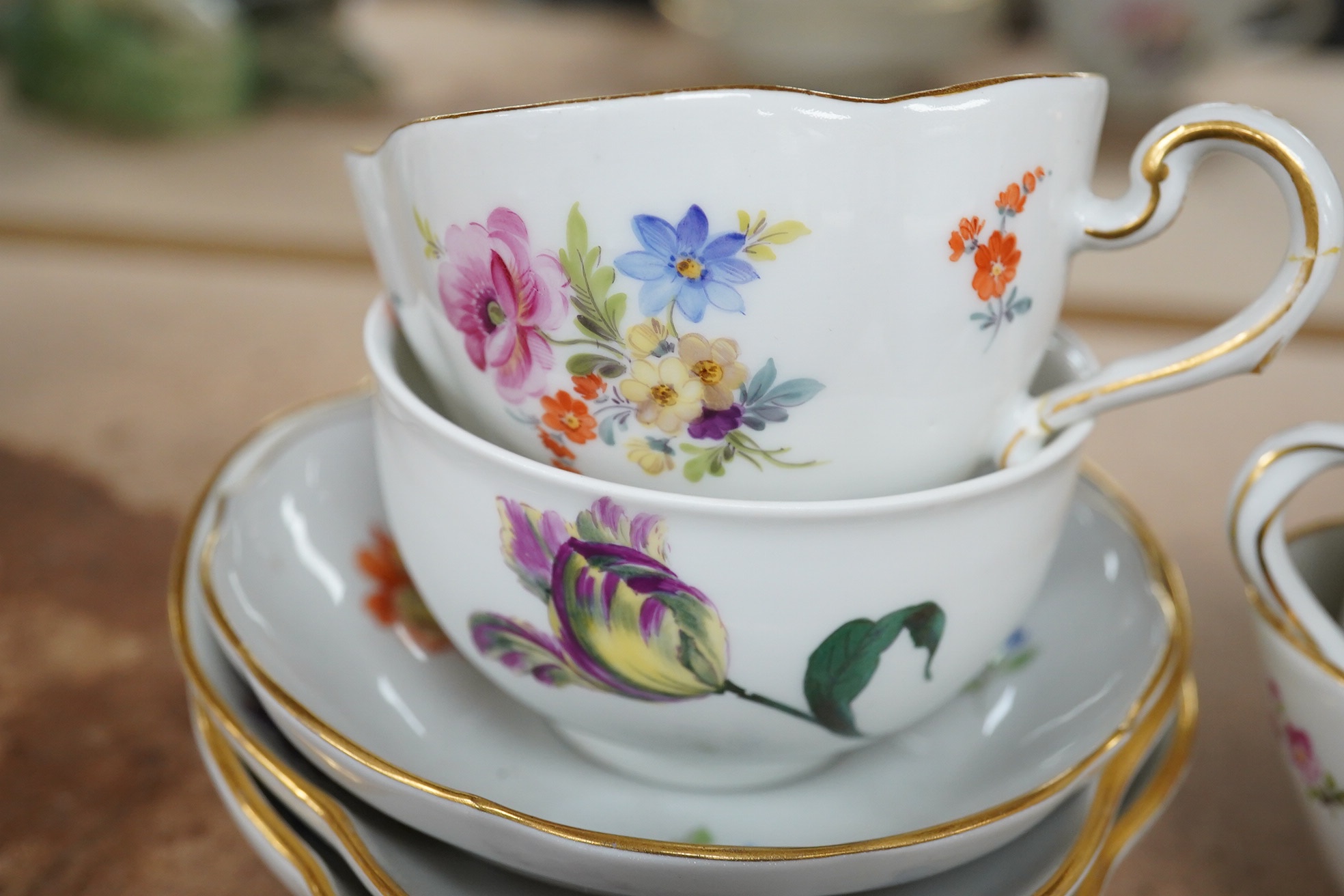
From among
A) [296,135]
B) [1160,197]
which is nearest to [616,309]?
[1160,197]

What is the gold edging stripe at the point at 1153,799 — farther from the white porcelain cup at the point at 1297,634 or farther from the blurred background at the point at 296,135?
the blurred background at the point at 296,135

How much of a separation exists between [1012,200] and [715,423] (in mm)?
84

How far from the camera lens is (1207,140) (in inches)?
10.1

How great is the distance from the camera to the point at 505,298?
26 centimetres

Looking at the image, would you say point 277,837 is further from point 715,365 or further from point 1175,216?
point 1175,216

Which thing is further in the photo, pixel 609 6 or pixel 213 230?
pixel 609 6

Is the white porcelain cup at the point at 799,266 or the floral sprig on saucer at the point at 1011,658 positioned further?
the floral sprig on saucer at the point at 1011,658

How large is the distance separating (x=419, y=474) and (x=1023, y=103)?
170 millimetres

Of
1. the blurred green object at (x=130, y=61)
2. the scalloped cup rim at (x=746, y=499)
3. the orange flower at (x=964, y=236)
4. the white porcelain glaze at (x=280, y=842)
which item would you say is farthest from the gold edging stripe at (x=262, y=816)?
the blurred green object at (x=130, y=61)

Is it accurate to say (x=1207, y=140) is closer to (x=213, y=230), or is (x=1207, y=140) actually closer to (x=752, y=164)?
(x=752, y=164)

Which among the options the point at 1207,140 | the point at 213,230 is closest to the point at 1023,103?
the point at 1207,140

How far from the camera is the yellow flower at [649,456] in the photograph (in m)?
0.26

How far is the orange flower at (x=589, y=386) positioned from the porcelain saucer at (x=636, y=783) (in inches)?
3.7

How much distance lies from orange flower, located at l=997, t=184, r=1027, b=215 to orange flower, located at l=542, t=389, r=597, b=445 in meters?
Answer: 0.11
